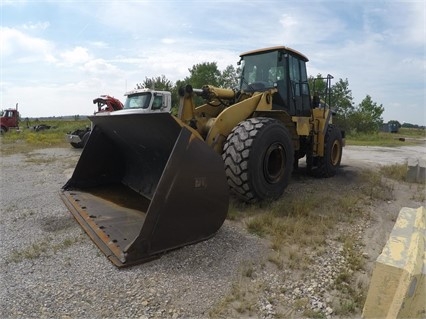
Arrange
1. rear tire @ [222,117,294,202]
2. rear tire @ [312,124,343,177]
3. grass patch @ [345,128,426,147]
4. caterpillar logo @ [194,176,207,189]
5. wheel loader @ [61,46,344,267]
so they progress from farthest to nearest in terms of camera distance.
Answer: grass patch @ [345,128,426,147] < rear tire @ [312,124,343,177] < rear tire @ [222,117,294,202] < caterpillar logo @ [194,176,207,189] < wheel loader @ [61,46,344,267]

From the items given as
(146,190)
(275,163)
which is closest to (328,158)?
(275,163)

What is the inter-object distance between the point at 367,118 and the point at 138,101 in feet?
98.2

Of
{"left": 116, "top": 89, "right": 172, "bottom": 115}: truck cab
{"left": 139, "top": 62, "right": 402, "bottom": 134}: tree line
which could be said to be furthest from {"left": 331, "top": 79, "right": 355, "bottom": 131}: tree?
{"left": 116, "top": 89, "right": 172, "bottom": 115}: truck cab

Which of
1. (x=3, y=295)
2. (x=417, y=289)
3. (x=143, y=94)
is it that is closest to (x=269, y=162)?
(x=417, y=289)

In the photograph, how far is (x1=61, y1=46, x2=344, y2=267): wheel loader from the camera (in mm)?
3408

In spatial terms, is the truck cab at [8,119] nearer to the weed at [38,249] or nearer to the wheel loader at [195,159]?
the wheel loader at [195,159]

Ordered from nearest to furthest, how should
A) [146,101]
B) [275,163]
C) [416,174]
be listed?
1. [275,163]
2. [416,174]
3. [146,101]

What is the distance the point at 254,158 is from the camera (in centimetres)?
488

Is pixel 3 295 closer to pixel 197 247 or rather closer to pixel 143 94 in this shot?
pixel 197 247

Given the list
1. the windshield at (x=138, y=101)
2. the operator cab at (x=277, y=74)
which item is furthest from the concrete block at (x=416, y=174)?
the windshield at (x=138, y=101)

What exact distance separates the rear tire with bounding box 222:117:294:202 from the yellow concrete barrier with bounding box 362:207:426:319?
2564 mm

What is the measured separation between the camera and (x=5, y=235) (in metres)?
4.04

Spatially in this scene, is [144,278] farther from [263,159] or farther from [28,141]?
[28,141]

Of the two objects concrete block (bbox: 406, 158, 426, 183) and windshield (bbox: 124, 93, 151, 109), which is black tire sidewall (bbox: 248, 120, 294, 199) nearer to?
concrete block (bbox: 406, 158, 426, 183)
